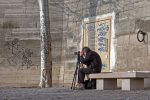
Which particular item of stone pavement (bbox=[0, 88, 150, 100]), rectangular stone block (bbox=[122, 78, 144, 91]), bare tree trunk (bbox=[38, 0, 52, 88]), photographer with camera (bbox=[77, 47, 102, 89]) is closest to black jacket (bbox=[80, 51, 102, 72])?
photographer with camera (bbox=[77, 47, 102, 89])

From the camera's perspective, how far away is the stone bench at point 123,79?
1314 cm

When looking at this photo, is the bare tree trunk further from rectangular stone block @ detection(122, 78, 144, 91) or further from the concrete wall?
rectangular stone block @ detection(122, 78, 144, 91)

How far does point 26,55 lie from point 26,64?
387 millimetres

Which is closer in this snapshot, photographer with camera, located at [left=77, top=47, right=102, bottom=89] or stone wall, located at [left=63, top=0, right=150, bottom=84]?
photographer with camera, located at [left=77, top=47, right=102, bottom=89]

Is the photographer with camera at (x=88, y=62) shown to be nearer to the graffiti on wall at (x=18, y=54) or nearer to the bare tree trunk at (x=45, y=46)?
the bare tree trunk at (x=45, y=46)

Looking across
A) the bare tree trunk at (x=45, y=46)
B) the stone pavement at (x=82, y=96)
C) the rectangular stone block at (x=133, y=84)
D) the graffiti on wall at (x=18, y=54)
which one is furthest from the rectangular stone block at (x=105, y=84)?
the graffiti on wall at (x=18, y=54)

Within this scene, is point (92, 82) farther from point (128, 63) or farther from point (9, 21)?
point (9, 21)

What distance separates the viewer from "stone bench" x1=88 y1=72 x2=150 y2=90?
13141 millimetres

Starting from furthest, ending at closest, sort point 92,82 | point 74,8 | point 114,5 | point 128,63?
point 74,8 < point 114,5 < point 128,63 < point 92,82

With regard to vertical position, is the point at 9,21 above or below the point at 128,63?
above

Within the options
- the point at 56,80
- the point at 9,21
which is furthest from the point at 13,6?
the point at 56,80

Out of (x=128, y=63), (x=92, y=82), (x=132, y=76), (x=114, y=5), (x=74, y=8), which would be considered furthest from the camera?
(x=74, y=8)

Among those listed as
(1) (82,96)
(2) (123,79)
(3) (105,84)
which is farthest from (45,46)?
(1) (82,96)

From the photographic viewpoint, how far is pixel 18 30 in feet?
67.9
